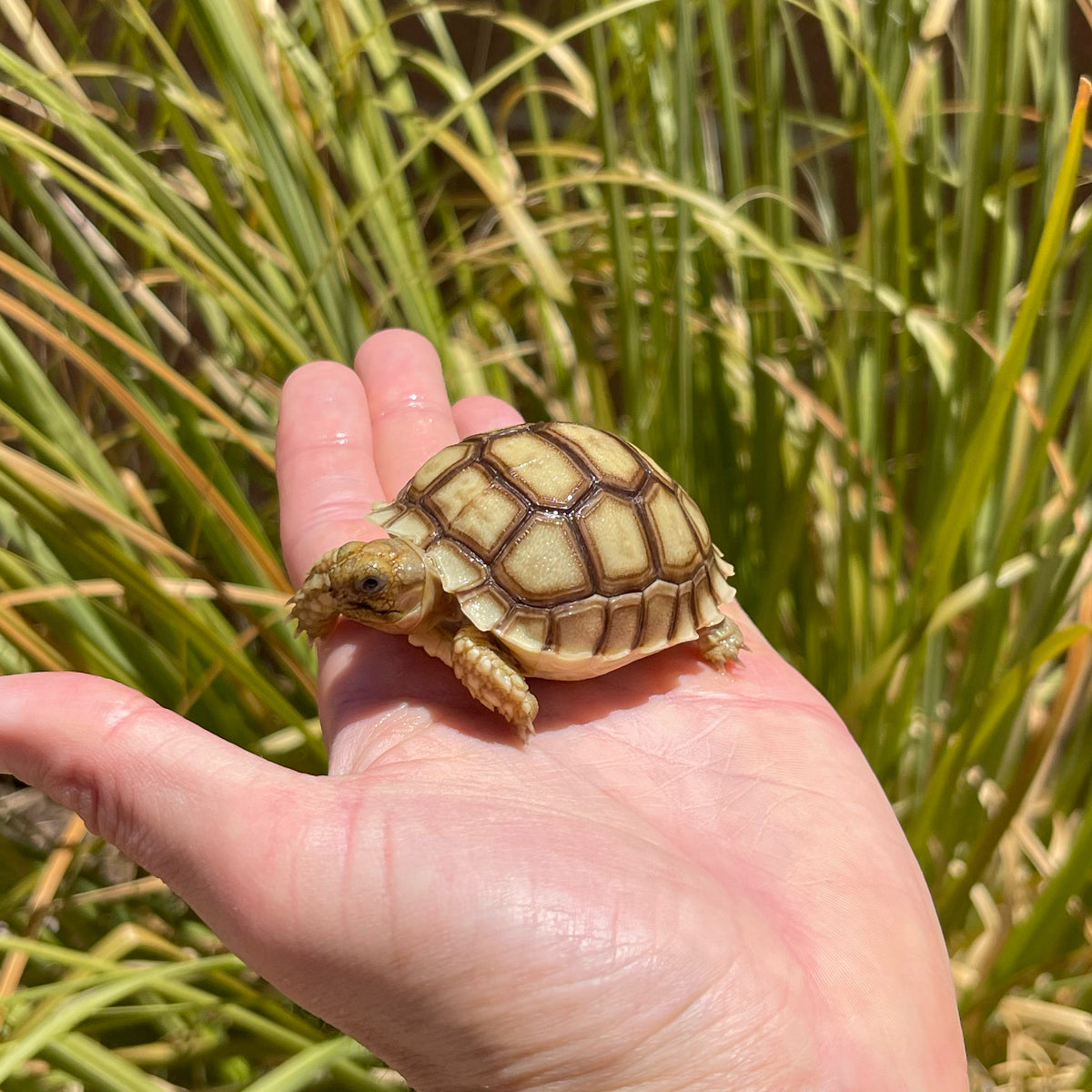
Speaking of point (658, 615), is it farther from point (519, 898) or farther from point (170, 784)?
point (170, 784)

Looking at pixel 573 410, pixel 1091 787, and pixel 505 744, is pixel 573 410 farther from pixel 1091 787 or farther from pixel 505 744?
pixel 1091 787

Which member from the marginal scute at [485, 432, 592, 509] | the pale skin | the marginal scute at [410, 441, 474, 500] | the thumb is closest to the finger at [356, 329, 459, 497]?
the marginal scute at [410, 441, 474, 500]

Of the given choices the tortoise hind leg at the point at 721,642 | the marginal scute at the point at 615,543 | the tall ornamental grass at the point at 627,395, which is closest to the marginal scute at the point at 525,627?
the marginal scute at the point at 615,543

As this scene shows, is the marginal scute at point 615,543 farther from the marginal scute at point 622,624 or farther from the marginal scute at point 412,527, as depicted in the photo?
the marginal scute at point 412,527

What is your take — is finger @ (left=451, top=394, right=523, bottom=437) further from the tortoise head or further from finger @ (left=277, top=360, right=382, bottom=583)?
the tortoise head

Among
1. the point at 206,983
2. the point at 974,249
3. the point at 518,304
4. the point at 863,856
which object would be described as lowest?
the point at 206,983

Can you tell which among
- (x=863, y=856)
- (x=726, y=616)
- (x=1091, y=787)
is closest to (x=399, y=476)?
(x=726, y=616)
